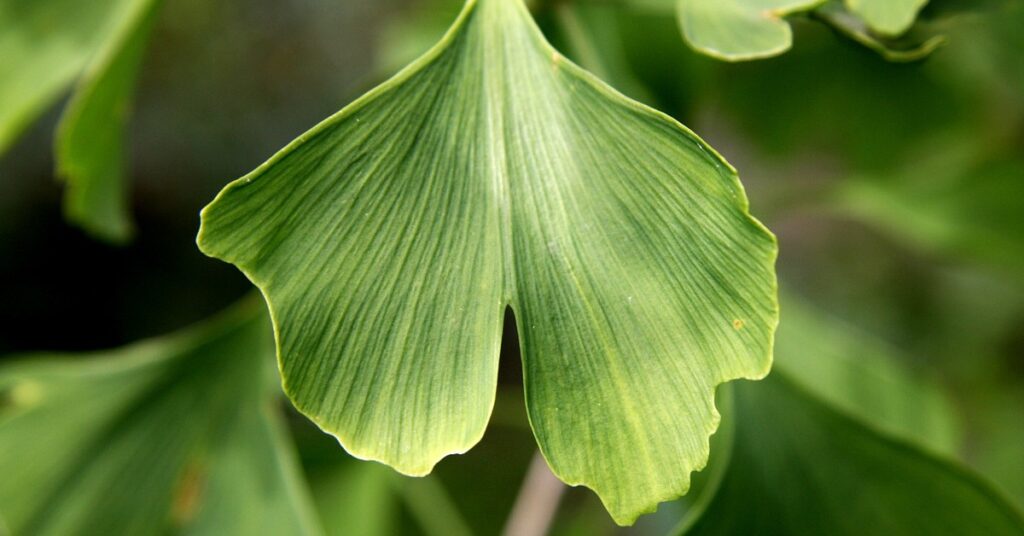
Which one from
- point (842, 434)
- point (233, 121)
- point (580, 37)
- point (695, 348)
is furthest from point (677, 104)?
point (233, 121)

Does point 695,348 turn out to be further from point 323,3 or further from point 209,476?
point 323,3

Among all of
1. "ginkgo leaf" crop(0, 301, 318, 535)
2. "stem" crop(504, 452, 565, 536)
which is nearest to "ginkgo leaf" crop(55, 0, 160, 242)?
"ginkgo leaf" crop(0, 301, 318, 535)

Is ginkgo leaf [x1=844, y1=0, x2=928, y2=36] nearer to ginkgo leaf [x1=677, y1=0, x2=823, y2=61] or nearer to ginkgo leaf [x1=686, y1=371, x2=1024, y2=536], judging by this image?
ginkgo leaf [x1=677, y1=0, x2=823, y2=61]

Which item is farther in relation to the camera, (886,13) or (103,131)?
(103,131)

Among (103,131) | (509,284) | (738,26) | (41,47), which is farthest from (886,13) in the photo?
(41,47)

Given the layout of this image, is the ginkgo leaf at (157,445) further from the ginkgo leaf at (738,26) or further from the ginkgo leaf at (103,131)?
the ginkgo leaf at (738,26)

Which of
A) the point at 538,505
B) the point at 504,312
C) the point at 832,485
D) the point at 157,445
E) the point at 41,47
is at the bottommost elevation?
the point at 538,505

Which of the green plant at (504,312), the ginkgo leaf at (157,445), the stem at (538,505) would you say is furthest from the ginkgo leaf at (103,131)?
the stem at (538,505)

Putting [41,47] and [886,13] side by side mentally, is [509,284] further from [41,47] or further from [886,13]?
[41,47]
